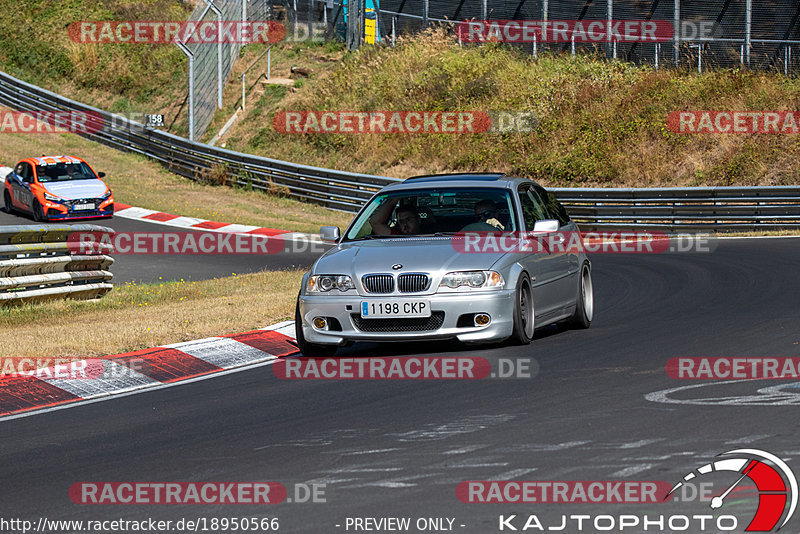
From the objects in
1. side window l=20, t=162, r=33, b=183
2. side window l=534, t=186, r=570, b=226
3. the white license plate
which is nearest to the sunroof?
side window l=534, t=186, r=570, b=226

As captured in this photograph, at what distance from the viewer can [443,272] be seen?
9.88 metres

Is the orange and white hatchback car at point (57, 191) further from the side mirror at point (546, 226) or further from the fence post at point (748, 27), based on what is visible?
the side mirror at point (546, 226)

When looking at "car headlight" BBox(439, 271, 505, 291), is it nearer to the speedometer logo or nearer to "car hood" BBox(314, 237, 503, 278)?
"car hood" BBox(314, 237, 503, 278)

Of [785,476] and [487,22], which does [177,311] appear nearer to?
[785,476]

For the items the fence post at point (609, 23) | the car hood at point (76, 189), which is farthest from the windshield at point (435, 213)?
the fence post at point (609, 23)

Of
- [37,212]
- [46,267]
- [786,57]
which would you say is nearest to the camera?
[46,267]

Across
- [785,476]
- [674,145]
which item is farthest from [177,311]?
[674,145]

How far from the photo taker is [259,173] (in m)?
35.4

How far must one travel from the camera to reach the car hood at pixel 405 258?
9953mm

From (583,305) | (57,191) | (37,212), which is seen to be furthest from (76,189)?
(583,305)

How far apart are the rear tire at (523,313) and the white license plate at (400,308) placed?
0.84 m

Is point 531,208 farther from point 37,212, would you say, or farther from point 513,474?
point 37,212

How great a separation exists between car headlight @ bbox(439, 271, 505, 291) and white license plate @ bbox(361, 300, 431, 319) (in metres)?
0.24

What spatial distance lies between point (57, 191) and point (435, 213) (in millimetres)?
20012
